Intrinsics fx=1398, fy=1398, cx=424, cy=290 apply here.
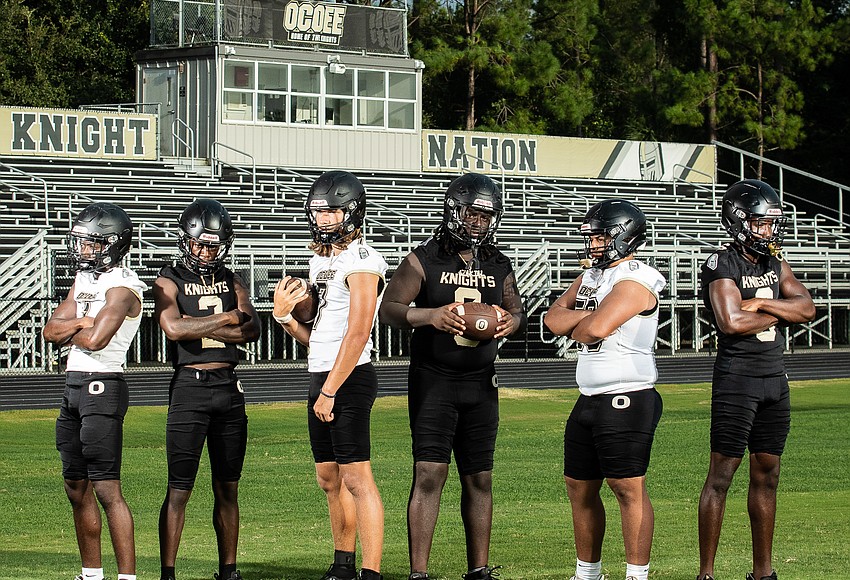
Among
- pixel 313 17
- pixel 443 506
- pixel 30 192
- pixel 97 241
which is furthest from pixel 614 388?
pixel 313 17

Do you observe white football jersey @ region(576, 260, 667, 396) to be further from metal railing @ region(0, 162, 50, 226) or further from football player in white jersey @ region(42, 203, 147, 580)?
metal railing @ region(0, 162, 50, 226)

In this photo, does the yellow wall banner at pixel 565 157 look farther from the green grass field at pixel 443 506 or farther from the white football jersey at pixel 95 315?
the white football jersey at pixel 95 315

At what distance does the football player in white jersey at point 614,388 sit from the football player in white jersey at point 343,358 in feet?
3.31

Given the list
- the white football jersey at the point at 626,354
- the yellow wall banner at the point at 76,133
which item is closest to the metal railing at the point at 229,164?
the yellow wall banner at the point at 76,133

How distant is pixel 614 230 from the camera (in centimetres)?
693

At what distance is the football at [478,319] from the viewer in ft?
23.3

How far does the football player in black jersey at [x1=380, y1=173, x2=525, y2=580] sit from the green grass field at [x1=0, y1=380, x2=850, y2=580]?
28.6 inches

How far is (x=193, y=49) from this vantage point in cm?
3238

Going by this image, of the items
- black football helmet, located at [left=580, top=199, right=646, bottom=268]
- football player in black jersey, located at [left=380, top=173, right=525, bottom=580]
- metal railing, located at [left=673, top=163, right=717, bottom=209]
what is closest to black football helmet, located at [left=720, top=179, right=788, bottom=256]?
black football helmet, located at [left=580, top=199, right=646, bottom=268]

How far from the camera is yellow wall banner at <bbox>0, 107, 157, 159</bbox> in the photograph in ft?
99.7

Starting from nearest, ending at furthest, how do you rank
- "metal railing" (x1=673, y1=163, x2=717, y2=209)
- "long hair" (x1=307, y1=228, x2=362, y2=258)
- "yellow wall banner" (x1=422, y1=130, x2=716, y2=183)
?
"long hair" (x1=307, y1=228, x2=362, y2=258)
"yellow wall banner" (x1=422, y1=130, x2=716, y2=183)
"metal railing" (x1=673, y1=163, x2=717, y2=209)

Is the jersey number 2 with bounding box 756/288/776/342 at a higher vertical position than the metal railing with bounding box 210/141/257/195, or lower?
lower

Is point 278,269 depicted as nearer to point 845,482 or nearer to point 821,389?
point 821,389

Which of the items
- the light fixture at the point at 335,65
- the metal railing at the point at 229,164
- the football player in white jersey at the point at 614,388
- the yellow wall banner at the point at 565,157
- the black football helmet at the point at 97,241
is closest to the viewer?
the football player in white jersey at the point at 614,388
